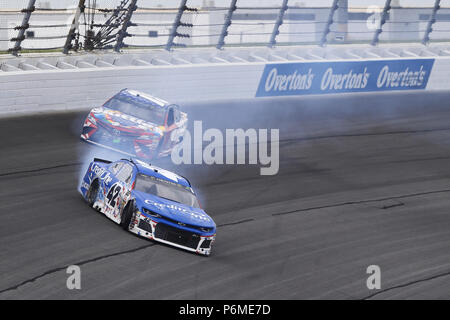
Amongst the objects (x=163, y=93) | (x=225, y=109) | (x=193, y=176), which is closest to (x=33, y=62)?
(x=163, y=93)

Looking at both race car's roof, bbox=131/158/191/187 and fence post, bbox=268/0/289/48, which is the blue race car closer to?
race car's roof, bbox=131/158/191/187

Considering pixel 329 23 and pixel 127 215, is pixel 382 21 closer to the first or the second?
pixel 329 23

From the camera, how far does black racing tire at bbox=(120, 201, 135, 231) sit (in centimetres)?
1222

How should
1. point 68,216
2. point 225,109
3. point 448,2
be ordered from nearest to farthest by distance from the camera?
point 68,216 < point 225,109 < point 448,2

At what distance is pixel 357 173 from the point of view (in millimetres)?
17812

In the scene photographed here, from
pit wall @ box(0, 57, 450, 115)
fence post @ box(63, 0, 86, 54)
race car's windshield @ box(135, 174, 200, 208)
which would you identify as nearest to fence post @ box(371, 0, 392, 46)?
pit wall @ box(0, 57, 450, 115)

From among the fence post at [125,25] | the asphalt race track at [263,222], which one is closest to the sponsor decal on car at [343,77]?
the asphalt race track at [263,222]

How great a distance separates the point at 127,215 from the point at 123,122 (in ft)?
16.2

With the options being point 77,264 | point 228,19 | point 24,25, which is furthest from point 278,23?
point 77,264

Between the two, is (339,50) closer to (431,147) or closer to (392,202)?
(431,147)

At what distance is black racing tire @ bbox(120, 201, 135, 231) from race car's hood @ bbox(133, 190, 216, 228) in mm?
136

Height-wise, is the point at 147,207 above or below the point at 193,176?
above

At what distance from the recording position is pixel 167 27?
25828 mm

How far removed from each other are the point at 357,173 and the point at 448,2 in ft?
51.0
